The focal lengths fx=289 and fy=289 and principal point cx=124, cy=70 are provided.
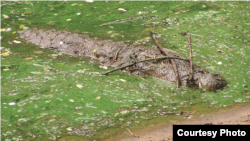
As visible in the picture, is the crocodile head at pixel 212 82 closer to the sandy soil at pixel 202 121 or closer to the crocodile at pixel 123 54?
the crocodile at pixel 123 54

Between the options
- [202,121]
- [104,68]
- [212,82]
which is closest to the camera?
[202,121]

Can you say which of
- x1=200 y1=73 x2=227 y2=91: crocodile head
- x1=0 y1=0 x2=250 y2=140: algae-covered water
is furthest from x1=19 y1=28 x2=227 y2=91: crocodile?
x1=0 y1=0 x2=250 y2=140: algae-covered water

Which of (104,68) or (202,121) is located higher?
(104,68)

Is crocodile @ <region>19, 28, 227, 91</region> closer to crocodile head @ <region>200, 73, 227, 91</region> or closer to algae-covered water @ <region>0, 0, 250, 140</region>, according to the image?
crocodile head @ <region>200, 73, 227, 91</region>

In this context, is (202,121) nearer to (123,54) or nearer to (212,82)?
(212,82)

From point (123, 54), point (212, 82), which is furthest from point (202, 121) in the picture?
point (123, 54)

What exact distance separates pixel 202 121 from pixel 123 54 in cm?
156

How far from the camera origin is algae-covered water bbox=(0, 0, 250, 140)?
3.13 meters

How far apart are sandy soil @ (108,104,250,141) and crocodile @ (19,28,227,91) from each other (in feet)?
1.51

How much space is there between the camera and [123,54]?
4.18 metres

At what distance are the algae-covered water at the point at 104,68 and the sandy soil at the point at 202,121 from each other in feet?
0.37

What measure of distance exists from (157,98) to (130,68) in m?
0.69

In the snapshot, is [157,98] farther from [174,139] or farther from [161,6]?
[161,6]

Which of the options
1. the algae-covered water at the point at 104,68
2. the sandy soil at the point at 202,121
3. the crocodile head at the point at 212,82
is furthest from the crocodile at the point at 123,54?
the sandy soil at the point at 202,121
